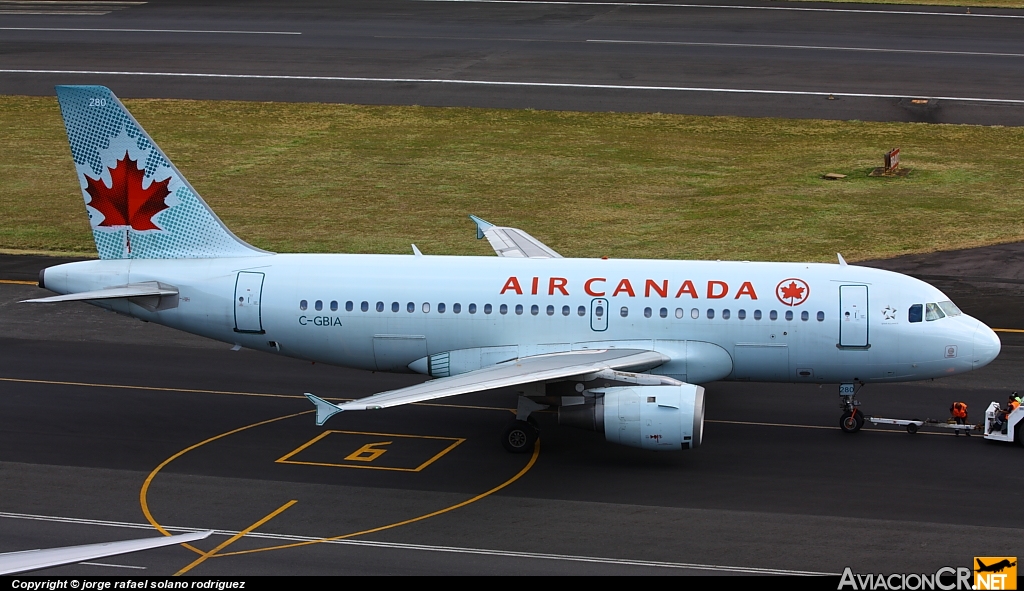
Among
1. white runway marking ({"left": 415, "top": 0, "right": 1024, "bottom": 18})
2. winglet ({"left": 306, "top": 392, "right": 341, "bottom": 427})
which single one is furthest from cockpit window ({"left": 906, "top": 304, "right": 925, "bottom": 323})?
white runway marking ({"left": 415, "top": 0, "right": 1024, "bottom": 18})

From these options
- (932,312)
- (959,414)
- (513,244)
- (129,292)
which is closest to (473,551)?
(129,292)

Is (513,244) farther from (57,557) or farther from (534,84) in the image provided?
(534,84)

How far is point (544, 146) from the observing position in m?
67.8

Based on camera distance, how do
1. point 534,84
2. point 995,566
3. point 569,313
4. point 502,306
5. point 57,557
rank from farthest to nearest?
point 534,84 < point 502,306 < point 569,313 < point 995,566 < point 57,557

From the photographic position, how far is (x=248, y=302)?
112 ft

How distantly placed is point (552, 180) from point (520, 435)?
3200 centimetres

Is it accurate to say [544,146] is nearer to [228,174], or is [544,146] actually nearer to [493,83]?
[493,83]

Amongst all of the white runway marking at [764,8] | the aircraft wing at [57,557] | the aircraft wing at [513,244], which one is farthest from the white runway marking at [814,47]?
the aircraft wing at [57,557]

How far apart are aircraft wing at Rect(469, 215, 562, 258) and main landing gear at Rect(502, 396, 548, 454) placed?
30.1 feet

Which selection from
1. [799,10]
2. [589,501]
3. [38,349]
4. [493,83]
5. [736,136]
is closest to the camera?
[589,501]

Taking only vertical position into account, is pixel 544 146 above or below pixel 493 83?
below

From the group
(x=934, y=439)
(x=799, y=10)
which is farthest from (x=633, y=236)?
(x=799, y=10)

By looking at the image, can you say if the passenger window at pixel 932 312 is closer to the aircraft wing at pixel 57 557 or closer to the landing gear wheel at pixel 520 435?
the landing gear wheel at pixel 520 435

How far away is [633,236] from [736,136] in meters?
17.7
